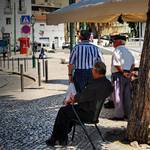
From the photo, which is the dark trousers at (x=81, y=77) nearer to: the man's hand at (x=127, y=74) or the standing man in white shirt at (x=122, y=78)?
the standing man in white shirt at (x=122, y=78)

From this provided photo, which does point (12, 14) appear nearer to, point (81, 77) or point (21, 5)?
point (21, 5)

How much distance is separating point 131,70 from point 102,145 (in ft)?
9.41

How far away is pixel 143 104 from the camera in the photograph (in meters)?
7.30

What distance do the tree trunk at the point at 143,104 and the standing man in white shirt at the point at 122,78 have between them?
2.39 m

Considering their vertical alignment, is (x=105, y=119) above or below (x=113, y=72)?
below

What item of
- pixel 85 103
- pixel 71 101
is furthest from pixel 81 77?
pixel 85 103

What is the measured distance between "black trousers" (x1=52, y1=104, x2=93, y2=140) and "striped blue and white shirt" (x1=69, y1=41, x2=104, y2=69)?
2.16 m

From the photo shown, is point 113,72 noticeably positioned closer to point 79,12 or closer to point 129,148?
point 79,12

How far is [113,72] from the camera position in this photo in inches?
398

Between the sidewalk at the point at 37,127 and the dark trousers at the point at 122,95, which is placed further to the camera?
the dark trousers at the point at 122,95

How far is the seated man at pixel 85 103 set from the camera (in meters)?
7.13

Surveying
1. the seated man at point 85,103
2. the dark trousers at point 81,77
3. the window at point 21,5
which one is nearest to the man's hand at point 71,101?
the seated man at point 85,103

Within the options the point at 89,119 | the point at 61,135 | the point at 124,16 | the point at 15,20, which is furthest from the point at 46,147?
the point at 15,20

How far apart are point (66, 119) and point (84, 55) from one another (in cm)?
233
